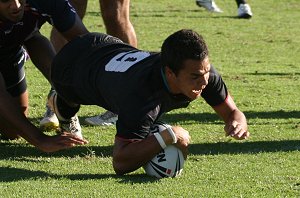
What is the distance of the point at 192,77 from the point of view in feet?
18.2

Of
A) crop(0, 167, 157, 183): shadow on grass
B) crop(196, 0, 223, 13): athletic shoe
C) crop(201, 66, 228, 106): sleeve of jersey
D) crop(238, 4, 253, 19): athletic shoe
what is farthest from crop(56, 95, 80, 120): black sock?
crop(196, 0, 223, 13): athletic shoe

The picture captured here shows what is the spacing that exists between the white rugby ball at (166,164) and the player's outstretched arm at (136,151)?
0.24 ft

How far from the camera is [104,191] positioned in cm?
537

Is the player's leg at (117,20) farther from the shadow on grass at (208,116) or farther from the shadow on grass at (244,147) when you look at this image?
the shadow on grass at (244,147)

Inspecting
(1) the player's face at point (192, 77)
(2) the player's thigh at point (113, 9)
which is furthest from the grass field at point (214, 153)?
(2) the player's thigh at point (113, 9)

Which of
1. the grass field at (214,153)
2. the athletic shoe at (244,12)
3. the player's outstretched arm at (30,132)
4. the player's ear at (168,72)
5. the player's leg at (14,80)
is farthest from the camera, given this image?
the athletic shoe at (244,12)

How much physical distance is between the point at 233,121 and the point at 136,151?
796mm

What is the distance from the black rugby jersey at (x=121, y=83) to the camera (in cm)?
559

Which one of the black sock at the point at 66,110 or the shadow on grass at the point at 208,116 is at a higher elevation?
the black sock at the point at 66,110

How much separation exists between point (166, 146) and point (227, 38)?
8126 millimetres

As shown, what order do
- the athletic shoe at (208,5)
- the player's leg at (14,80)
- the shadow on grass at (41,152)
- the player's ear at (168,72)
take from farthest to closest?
the athletic shoe at (208,5) → the player's leg at (14,80) → the shadow on grass at (41,152) → the player's ear at (168,72)

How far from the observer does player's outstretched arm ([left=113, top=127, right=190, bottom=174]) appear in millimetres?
5594

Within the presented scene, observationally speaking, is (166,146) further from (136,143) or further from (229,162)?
(229,162)

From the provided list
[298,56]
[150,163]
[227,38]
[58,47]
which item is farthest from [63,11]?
[227,38]
